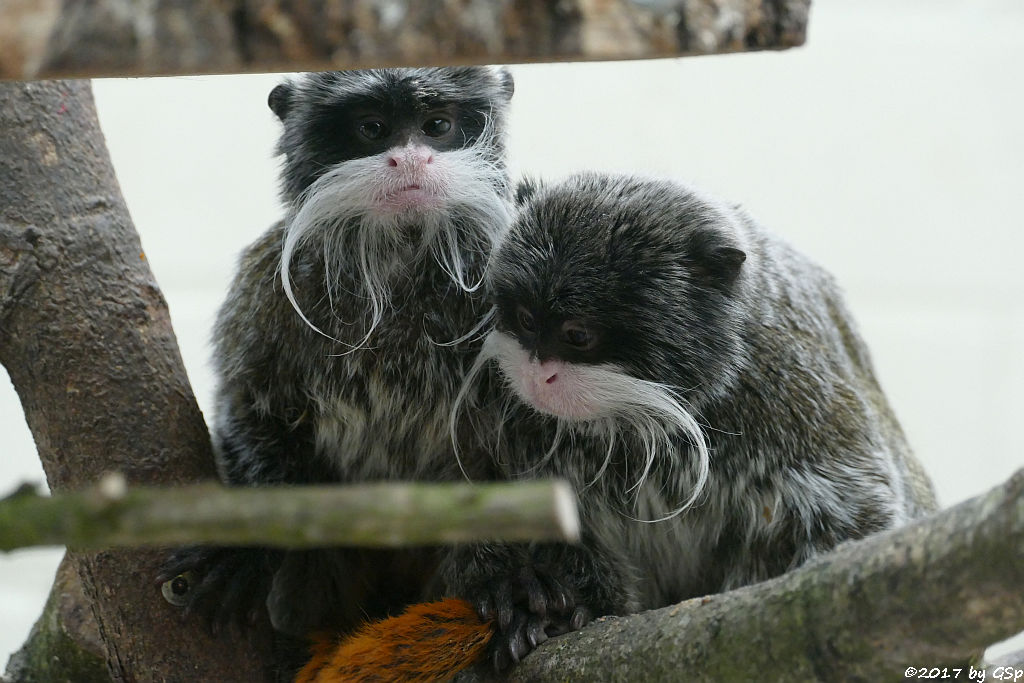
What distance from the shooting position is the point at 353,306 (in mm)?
2023

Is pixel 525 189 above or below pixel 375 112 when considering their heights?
A: below

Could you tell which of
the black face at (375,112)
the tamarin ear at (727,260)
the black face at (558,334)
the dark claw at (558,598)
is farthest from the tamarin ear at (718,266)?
the dark claw at (558,598)

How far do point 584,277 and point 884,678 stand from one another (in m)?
0.81

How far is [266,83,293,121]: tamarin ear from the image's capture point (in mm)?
2049

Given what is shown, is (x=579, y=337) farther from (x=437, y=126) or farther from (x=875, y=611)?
(x=875, y=611)

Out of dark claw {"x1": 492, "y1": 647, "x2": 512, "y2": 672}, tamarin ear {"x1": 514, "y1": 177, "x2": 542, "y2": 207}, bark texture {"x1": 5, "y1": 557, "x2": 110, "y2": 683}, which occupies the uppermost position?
tamarin ear {"x1": 514, "y1": 177, "x2": 542, "y2": 207}

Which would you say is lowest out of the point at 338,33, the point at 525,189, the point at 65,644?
the point at 65,644

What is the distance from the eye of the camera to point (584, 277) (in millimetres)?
1800

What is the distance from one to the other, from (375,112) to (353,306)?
35 centimetres

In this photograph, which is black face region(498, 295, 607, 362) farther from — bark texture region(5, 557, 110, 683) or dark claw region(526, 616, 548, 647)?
bark texture region(5, 557, 110, 683)

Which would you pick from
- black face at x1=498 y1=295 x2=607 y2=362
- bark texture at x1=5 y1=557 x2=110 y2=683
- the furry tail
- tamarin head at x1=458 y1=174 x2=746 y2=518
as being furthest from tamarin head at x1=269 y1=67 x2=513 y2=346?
bark texture at x1=5 y1=557 x2=110 y2=683

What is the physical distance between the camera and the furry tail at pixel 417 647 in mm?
1767

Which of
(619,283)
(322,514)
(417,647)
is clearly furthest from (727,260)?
(322,514)

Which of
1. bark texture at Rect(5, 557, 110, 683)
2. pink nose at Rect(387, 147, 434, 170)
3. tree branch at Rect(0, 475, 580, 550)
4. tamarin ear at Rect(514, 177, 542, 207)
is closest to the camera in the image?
tree branch at Rect(0, 475, 580, 550)
